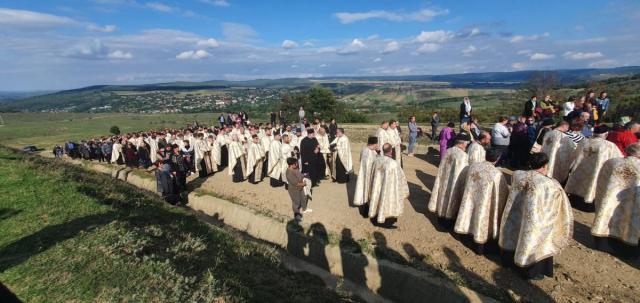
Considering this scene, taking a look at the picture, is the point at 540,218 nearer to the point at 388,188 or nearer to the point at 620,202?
the point at 620,202

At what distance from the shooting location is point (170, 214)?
9.06 meters

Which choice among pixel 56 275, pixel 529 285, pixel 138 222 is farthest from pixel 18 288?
pixel 529 285

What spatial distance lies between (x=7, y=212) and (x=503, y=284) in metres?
10.4

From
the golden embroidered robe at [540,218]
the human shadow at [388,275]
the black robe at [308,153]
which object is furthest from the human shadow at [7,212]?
the golden embroidered robe at [540,218]

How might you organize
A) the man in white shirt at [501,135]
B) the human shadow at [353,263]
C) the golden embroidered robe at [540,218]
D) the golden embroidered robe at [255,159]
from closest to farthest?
the golden embroidered robe at [540,218] → the human shadow at [353,263] → the man in white shirt at [501,135] → the golden embroidered robe at [255,159]

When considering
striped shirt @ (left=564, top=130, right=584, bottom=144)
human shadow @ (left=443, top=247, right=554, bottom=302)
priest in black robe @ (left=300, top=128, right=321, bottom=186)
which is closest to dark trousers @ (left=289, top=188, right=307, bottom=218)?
priest in black robe @ (left=300, top=128, right=321, bottom=186)

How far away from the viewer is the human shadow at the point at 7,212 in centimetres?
838

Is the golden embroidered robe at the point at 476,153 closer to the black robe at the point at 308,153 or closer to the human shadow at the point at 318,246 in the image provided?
the human shadow at the point at 318,246

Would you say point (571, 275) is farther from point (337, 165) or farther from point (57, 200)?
point (57, 200)

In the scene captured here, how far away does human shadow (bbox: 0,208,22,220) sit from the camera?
8383 mm

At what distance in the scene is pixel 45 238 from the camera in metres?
6.99

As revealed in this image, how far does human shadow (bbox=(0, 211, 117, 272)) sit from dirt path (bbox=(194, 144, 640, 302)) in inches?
166

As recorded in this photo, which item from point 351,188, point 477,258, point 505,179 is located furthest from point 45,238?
point 505,179

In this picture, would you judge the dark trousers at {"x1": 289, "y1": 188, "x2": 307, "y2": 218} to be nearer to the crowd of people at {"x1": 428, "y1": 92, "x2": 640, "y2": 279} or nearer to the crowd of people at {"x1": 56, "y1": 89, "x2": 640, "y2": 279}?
the crowd of people at {"x1": 56, "y1": 89, "x2": 640, "y2": 279}
